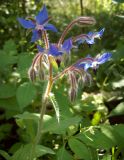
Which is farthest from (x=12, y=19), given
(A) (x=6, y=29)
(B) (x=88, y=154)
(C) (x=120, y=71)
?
(B) (x=88, y=154)

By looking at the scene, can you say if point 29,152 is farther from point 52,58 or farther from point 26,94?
point 52,58

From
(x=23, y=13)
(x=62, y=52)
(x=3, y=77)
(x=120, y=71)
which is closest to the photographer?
(x=62, y=52)

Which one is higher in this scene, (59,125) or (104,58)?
(104,58)

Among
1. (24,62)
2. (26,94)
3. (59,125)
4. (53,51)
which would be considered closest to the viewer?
(53,51)

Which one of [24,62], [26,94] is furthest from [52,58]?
[24,62]

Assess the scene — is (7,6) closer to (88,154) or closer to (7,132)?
(7,132)

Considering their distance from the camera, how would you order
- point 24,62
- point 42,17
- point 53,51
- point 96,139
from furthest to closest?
point 24,62, point 96,139, point 42,17, point 53,51
